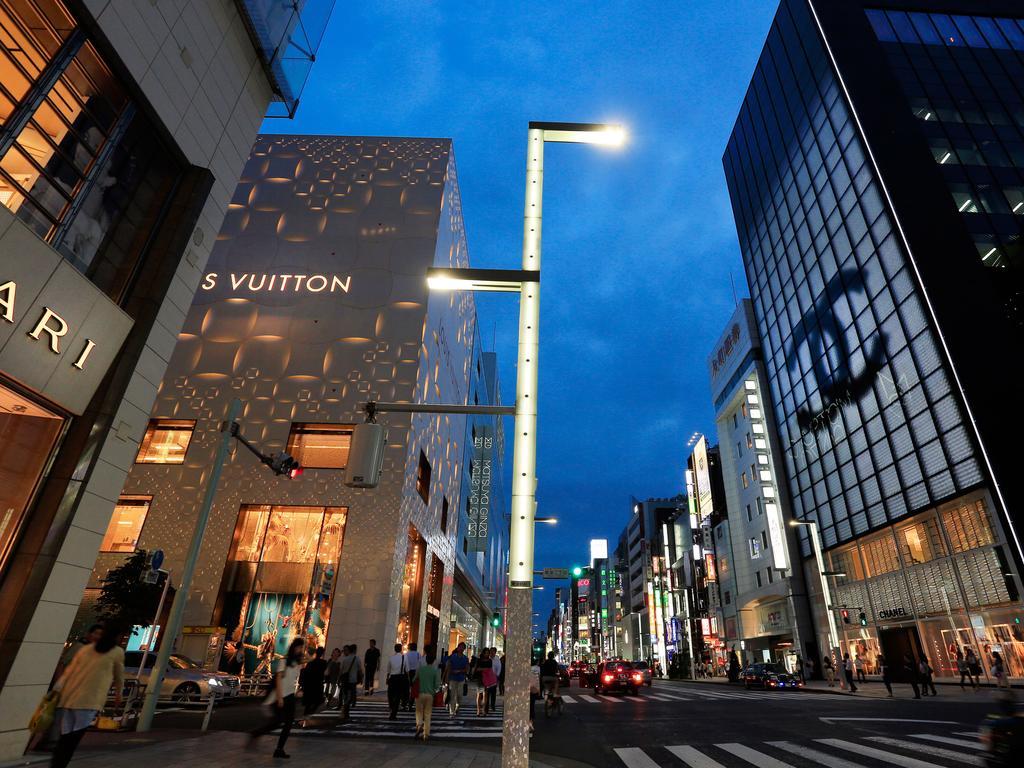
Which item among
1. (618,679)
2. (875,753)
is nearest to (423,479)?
(618,679)

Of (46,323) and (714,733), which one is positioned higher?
(46,323)

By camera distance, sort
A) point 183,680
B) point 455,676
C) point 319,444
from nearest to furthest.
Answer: point 183,680 < point 455,676 < point 319,444

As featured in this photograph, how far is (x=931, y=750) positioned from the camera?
951 cm

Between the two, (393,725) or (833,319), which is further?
(833,319)

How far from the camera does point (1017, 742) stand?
4.75 meters

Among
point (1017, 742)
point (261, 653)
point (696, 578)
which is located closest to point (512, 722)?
point (1017, 742)

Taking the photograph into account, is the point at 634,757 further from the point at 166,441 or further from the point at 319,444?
the point at 166,441

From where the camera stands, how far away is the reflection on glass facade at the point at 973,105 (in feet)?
112

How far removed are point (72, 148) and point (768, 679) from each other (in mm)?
40605

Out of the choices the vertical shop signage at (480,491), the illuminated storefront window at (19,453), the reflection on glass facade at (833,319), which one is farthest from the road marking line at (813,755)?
the vertical shop signage at (480,491)

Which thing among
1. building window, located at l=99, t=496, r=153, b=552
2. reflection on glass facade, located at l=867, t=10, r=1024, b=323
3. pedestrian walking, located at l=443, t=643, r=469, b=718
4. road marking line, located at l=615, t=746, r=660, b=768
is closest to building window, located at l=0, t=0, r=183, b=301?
road marking line, located at l=615, t=746, r=660, b=768

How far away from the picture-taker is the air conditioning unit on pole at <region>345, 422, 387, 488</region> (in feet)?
19.8

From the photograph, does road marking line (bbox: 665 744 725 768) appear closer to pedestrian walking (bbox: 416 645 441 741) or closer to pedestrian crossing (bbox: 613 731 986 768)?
pedestrian crossing (bbox: 613 731 986 768)

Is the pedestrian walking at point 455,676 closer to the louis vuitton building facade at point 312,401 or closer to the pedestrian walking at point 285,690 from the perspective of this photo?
the louis vuitton building facade at point 312,401
